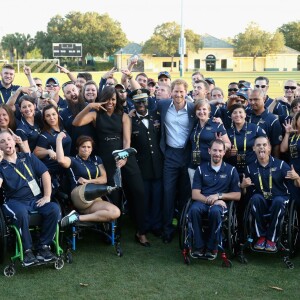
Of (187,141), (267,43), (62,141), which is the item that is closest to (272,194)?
(187,141)

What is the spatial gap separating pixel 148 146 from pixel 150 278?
160cm

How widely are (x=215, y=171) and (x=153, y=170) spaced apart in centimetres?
85

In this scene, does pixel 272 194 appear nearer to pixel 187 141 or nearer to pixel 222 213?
pixel 222 213

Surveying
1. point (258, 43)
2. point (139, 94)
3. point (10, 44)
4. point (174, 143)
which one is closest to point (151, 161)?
point (174, 143)

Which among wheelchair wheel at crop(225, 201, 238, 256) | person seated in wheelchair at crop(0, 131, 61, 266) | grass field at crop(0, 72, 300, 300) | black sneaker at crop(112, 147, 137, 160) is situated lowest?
grass field at crop(0, 72, 300, 300)

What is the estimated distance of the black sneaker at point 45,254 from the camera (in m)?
4.74

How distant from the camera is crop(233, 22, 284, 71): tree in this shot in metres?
74.1

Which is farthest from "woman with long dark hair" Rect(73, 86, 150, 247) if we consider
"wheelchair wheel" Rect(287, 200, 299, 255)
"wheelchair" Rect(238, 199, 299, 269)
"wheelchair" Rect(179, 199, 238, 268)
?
"wheelchair wheel" Rect(287, 200, 299, 255)

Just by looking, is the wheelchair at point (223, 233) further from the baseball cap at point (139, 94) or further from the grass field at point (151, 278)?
the baseball cap at point (139, 94)

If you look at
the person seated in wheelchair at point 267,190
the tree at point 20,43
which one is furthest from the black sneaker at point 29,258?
the tree at point 20,43

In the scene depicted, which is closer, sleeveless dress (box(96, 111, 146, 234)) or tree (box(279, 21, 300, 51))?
sleeveless dress (box(96, 111, 146, 234))

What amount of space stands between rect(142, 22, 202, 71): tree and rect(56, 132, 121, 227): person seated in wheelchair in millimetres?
66891

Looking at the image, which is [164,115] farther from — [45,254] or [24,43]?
[24,43]

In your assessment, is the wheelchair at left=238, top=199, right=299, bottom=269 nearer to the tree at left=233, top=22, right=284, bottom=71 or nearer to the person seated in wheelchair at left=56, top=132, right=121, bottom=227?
the person seated in wheelchair at left=56, top=132, right=121, bottom=227
